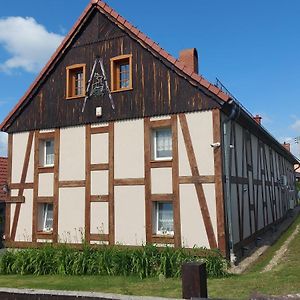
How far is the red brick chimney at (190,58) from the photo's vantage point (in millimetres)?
13413

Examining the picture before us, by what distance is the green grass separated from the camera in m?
7.89

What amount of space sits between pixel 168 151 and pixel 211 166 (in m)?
1.63

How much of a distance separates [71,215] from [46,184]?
5.26ft

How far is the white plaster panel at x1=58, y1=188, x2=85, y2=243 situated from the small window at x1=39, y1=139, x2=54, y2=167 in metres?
1.50

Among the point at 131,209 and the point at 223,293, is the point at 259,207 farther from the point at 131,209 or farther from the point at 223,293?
the point at 223,293

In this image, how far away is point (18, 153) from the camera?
50.2 feet

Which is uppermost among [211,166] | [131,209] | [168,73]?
[168,73]

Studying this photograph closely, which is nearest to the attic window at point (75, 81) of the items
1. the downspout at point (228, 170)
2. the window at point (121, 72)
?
the window at point (121, 72)

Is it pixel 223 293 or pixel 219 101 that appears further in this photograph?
pixel 219 101

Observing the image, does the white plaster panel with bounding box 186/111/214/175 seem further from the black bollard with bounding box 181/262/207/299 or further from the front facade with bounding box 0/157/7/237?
the front facade with bounding box 0/157/7/237

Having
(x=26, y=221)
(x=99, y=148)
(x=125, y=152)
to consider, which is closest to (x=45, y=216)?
(x=26, y=221)

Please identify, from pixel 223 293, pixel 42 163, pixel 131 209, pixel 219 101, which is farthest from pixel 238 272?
pixel 42 163

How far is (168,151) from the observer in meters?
12.8

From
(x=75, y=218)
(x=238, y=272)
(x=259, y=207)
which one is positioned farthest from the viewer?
(x=259, y=207)
